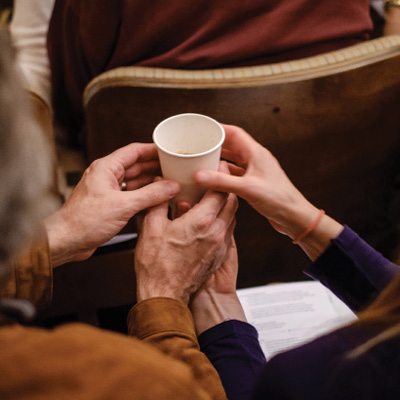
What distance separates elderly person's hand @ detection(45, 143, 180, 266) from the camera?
95 cm

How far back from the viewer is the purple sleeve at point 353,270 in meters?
0.94

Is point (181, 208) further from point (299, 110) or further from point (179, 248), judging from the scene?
point (299, 110)

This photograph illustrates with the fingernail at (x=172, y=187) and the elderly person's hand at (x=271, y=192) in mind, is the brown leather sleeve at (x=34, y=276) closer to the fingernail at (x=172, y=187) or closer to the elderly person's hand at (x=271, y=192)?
the fingernail at (x=172, y=187)

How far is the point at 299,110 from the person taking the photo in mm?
965

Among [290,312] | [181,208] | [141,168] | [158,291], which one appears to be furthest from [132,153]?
[290,312]

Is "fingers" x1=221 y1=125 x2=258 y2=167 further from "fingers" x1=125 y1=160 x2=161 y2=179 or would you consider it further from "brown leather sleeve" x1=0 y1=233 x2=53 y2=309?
"brown leather sleeve" x1=0 y1=233 x2=53 y2=309

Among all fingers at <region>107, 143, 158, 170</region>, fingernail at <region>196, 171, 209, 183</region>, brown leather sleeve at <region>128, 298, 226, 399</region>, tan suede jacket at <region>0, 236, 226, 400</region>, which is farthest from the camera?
fingers at <region>107, 143, 158, 170</region>

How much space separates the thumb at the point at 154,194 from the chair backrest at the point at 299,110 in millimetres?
158

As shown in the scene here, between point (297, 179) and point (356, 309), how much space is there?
35 centimetres

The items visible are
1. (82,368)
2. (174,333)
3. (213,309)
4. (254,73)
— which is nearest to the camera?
(82,368)

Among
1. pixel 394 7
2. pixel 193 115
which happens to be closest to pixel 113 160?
pixel 193 115

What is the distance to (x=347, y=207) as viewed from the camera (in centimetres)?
128

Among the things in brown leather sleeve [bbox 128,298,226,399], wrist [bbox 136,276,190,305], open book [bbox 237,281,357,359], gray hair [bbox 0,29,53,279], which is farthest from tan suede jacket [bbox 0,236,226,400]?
open book [bbox 237,281,357,359]

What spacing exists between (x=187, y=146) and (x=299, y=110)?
0.26 m
